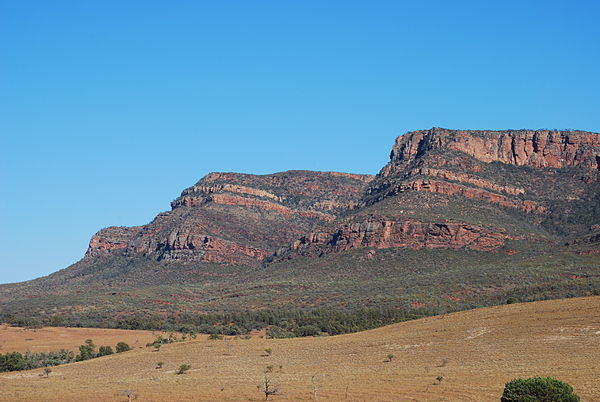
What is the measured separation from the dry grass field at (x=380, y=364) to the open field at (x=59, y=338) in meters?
18.5

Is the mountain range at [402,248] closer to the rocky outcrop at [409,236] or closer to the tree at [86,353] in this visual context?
the rocky outcrop at [409,236]

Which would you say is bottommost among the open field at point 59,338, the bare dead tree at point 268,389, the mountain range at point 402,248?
the bare dead tree at point 268,389

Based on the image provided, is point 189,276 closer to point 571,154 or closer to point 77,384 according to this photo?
point 571,154

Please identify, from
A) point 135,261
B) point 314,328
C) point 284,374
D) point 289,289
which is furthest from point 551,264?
point 135,261

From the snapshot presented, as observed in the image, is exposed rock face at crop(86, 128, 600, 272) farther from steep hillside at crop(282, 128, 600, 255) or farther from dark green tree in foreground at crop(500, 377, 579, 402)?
dark green tree in foreground at crop(500, 377, 579, 402)

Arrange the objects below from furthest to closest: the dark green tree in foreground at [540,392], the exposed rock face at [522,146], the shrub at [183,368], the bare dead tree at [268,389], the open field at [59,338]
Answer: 1. the exposed rock face at [522,146]
2. the open field at [59,338]
3. the shrub at [183,368]
4. the bare dead tree at [268,389]
5. the dark green tree in foreground at [540,392]

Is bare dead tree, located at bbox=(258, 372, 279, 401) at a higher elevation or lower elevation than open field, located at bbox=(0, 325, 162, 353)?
lower

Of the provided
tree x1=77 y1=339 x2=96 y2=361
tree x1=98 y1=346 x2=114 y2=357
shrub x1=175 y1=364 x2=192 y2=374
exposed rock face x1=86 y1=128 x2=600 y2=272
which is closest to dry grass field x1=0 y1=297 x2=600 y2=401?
shrub x1=175 y1=364 x2=192 y2=374

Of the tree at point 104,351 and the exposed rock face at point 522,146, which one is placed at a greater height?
the exposed rock face at point 522,146

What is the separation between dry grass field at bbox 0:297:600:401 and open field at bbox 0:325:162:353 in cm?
1855

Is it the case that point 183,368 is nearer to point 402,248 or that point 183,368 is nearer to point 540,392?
point 540,392

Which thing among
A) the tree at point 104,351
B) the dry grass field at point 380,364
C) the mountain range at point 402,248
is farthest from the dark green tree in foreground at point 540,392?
the mountain range at point 402,248

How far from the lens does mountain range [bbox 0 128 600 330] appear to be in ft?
376

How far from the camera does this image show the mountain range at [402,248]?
11469cm
